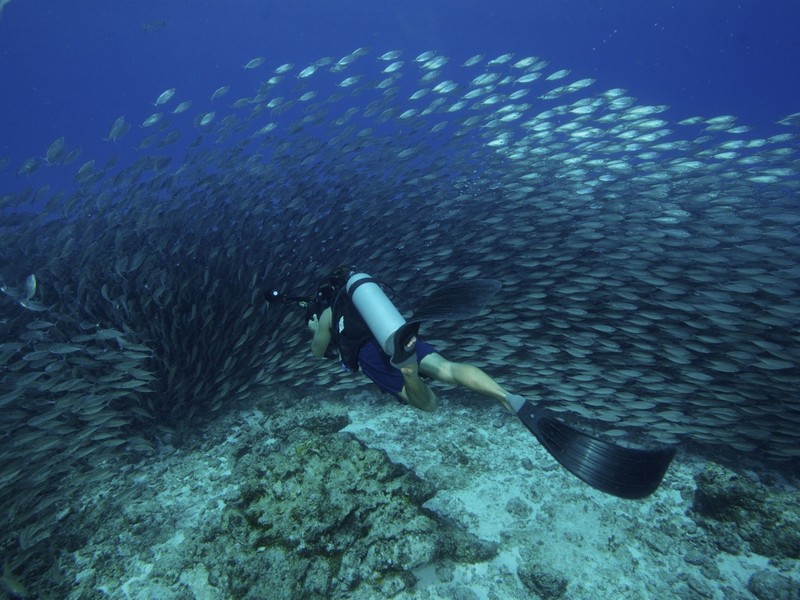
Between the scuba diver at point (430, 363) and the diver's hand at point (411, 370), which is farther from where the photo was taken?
the diver's hand at point (411, 370)

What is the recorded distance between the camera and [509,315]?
633 cm

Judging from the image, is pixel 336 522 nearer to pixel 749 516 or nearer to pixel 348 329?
pixel 348 329

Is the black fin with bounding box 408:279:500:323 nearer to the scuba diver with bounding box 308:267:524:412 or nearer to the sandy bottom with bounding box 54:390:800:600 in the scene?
the scuba diver with bounding box 308:267:524:412

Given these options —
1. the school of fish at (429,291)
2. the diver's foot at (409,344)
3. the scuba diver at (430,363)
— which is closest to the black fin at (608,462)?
the scuba diver at (430,363)

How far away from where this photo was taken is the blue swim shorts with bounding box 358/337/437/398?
3996 millimetres

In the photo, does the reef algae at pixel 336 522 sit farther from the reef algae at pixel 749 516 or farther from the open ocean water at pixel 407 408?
the reef algae at pixel 749 516

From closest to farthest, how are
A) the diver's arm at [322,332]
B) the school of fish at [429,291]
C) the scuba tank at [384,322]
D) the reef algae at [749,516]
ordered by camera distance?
the scuba tank at [384,322]
the reef algae at [749,516]
the diver's arm at [322,332]
the school of fish at [429,291]

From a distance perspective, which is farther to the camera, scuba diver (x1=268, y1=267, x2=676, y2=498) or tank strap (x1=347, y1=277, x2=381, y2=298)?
tank strap (x1=347, y1=277, x2=381, y2=298)

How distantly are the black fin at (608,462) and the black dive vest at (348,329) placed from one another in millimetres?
1864

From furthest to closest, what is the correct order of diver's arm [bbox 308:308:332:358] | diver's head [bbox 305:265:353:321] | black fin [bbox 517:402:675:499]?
diver's arm [bbox 308:308:332:358], diver's head [bbox 305:265:353:321], black fin [bbox 517:402:675:499]

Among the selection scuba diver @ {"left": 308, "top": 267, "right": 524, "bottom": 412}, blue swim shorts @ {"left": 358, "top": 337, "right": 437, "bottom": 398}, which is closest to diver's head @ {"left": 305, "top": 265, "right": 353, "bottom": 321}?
scuba diver @ {"left": 308, "top": 267, "right": 524, "bottom": 412}

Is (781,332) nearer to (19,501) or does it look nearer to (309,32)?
(19,501)

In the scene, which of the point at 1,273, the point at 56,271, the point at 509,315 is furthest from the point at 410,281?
the point at 1,273

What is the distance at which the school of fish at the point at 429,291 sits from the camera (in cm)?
526
